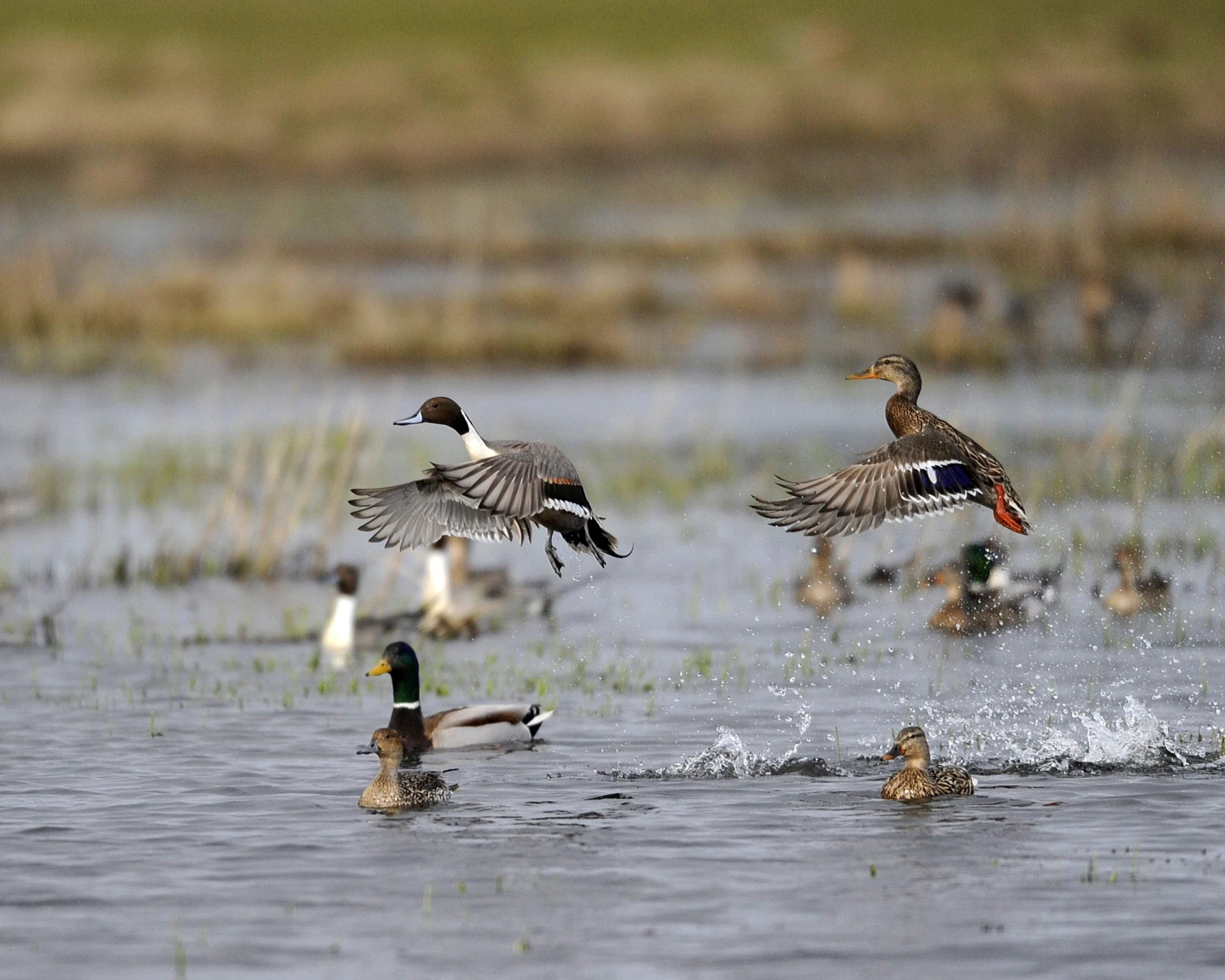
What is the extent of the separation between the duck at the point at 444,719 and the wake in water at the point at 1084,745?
218 cm

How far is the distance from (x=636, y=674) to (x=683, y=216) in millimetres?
27486

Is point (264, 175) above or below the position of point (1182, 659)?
above

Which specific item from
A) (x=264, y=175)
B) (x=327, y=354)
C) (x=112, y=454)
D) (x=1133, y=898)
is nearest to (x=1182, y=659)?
(x=1133, y=898)

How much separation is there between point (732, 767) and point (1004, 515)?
6.03 feet

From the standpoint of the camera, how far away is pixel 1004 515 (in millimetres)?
9414

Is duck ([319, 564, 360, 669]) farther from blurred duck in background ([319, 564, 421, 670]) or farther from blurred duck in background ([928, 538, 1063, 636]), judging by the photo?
blurred duck in background ([928, 538, 1063, 636])

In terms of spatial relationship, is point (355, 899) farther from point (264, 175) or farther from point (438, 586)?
point (264, 175)

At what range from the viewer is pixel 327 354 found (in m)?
27.3

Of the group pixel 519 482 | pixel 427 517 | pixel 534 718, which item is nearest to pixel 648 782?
pixel 534 718

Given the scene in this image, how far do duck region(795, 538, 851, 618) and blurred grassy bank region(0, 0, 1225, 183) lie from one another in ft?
86.4

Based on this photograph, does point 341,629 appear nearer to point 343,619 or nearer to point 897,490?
point 343,619

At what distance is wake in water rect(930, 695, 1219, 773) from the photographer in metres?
10.1

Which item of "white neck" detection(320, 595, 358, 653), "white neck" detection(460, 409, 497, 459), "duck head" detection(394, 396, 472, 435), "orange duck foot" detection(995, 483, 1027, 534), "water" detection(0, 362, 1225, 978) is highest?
"duck head" detection(394, 396, 472, 435)

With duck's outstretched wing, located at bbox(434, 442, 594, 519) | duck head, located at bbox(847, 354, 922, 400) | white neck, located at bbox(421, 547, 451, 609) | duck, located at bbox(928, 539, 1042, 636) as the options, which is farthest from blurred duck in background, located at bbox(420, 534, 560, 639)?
duck head, located at bbox(847, 354, 922, 400)
